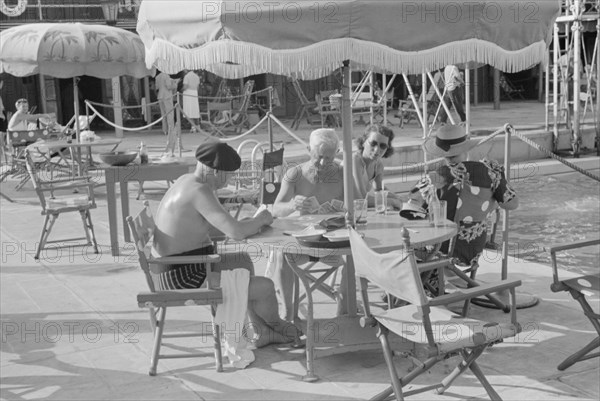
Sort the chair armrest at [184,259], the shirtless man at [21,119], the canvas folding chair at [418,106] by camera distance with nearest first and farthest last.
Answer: the chair armrest at [184,259]
the shirtless man at [21,119]
the canvas folding chair at [418,106]

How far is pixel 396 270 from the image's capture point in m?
3.42

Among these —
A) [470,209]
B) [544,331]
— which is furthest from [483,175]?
[544,331]

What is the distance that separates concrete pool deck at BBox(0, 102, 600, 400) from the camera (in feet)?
13.5

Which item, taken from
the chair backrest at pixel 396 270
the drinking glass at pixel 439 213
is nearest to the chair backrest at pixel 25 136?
the drinking glass at pixel 439 213

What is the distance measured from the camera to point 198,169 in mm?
4453

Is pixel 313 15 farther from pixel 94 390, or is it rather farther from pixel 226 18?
pixel 94 390

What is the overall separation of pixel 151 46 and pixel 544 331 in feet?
9.32

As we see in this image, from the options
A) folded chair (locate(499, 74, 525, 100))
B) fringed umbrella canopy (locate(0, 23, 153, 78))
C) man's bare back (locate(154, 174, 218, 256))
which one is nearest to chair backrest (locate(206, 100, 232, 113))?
fringed umbrella canopy (locate(0, 23, 153, 78))

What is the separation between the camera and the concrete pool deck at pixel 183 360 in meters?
4.12

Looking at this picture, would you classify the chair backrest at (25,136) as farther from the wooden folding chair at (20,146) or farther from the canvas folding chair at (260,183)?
the canvas folding chair at (260,183)

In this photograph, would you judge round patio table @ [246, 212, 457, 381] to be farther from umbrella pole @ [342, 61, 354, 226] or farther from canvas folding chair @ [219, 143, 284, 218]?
canvas folding chair @ [219, 143, 284, 218]

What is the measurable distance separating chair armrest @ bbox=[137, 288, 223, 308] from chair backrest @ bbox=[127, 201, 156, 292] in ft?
0.22

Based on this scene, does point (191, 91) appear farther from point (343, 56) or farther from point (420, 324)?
point (420, 324)

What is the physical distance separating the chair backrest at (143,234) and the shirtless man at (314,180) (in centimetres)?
93
